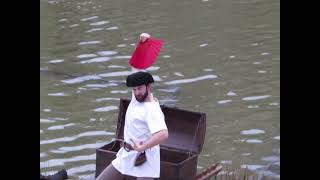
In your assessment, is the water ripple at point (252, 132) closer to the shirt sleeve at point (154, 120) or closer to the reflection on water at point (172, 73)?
the reflection on water at point (172, 73)

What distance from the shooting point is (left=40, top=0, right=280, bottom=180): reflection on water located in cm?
1080

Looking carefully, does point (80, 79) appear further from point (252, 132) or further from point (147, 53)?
point (147, 53)

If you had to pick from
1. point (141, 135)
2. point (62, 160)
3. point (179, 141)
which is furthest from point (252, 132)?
point (141, 135)

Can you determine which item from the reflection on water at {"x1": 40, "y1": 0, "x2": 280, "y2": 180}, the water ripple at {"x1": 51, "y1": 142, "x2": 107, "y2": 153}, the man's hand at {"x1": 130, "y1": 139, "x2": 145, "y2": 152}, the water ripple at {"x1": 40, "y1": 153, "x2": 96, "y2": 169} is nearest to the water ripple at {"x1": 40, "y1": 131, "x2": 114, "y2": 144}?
the reflection on water at {"x1": 40, "y1": 0, "x2": 280, "y2": 180}

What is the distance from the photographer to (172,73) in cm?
1422

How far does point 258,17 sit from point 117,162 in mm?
11892

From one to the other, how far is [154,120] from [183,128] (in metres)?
1.47

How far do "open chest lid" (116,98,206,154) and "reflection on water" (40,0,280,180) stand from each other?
173cm

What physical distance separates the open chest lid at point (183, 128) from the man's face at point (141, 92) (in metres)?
1.21
